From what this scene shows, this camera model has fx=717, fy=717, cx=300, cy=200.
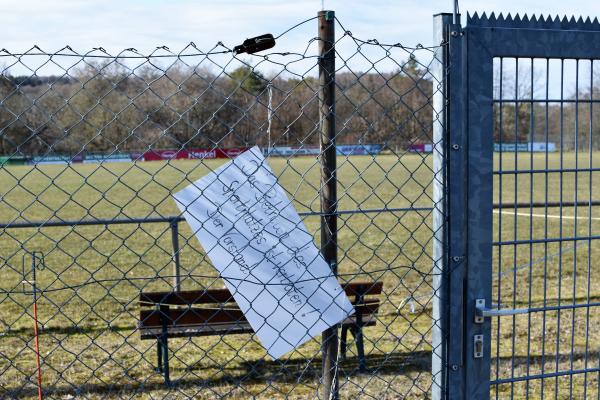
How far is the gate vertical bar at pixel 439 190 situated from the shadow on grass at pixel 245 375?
2.21 m

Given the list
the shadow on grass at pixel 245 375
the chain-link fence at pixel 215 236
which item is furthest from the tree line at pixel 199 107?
the shadow on grass at pixel 245 375

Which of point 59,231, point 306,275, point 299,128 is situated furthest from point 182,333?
point 59,231

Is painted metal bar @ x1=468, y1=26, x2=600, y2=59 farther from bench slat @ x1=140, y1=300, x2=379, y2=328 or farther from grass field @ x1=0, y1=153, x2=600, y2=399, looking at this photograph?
bench slat @ x1=140, y1=300, x2=379, y2=328

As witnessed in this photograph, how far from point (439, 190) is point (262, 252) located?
0.79m

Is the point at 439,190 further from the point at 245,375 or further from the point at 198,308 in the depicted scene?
the point at 245,375

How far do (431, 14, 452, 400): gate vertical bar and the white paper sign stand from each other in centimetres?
46

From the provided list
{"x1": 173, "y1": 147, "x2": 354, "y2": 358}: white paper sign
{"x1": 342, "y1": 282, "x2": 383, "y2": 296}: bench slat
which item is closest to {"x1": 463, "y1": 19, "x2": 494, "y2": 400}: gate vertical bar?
{"x1": 173, "y1": 147, "x2": 354, "y2": 358}: white paper sign

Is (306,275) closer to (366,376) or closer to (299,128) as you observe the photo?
(299,128)

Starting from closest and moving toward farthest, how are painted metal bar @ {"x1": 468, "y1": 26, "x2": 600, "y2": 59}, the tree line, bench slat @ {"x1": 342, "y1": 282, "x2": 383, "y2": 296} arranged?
1. the tree line
2. painted metal bar @ {"x1": 468, "y1": 26, "x2": 600, "y2": 59}
3. bench slat @ {"x1": 342, "y1": 282, "x2": 383, "y2": 296}

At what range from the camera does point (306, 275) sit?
313cm

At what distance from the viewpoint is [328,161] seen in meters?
3.50

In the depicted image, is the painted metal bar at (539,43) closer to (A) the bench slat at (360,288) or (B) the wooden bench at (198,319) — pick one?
(B) the wooden bench at (198,319)

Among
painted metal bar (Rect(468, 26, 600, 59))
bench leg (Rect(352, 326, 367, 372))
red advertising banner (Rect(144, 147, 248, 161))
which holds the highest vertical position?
painted metal bar (Rect(468, 26, 600, 59))

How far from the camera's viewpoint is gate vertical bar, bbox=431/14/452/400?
9.55 feet
